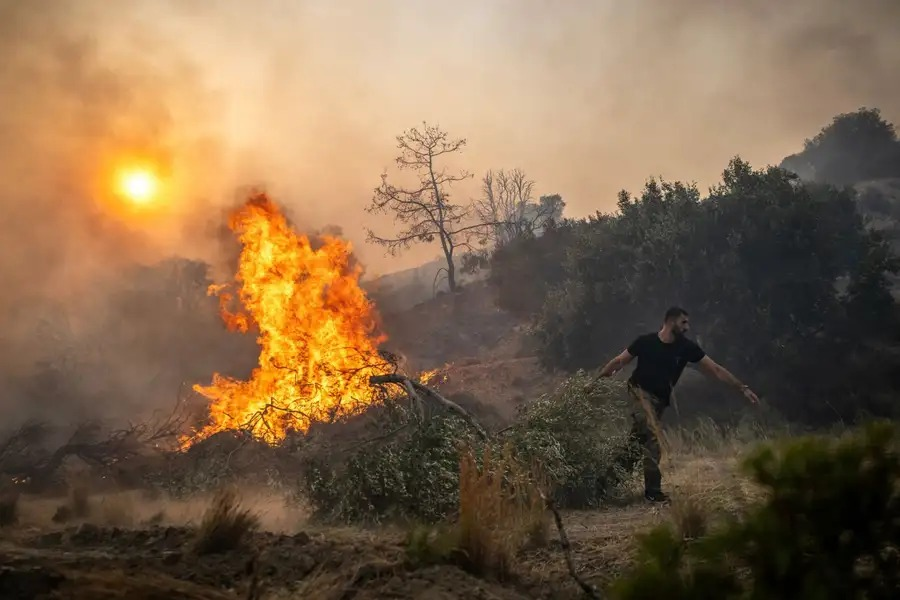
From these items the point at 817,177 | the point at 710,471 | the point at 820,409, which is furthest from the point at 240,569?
the point at 817,177

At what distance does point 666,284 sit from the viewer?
19.2 m

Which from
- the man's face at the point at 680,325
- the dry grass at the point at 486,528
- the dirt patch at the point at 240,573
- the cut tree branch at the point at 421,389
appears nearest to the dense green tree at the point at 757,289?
the man's face at the point at 680,325

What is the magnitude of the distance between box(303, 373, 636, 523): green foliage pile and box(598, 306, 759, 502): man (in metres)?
0.38

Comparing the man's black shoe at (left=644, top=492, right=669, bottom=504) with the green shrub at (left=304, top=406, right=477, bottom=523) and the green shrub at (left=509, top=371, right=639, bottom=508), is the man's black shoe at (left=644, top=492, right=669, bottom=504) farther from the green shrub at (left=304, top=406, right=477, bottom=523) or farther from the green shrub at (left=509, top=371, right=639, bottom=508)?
the green shrub at (left=304, top=406, right=477, bottom=523)

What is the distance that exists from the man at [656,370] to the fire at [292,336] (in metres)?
4.29

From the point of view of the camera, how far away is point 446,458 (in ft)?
24.1

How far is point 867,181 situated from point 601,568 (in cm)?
4864

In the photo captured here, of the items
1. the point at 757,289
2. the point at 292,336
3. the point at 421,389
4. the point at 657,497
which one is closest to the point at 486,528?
the point at 657,497

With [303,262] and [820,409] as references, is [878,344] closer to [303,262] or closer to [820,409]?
[820,409]

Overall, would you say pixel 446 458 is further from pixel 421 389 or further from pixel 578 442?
pixel 421 389

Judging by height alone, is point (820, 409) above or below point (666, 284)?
below

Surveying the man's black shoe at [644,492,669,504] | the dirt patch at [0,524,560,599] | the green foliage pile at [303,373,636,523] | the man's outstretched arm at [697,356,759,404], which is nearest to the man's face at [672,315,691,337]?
the man's outstretched arm at [697,356,759,404]

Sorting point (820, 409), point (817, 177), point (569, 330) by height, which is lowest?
point (820, 409)

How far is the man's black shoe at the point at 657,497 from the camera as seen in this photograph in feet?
22.6
